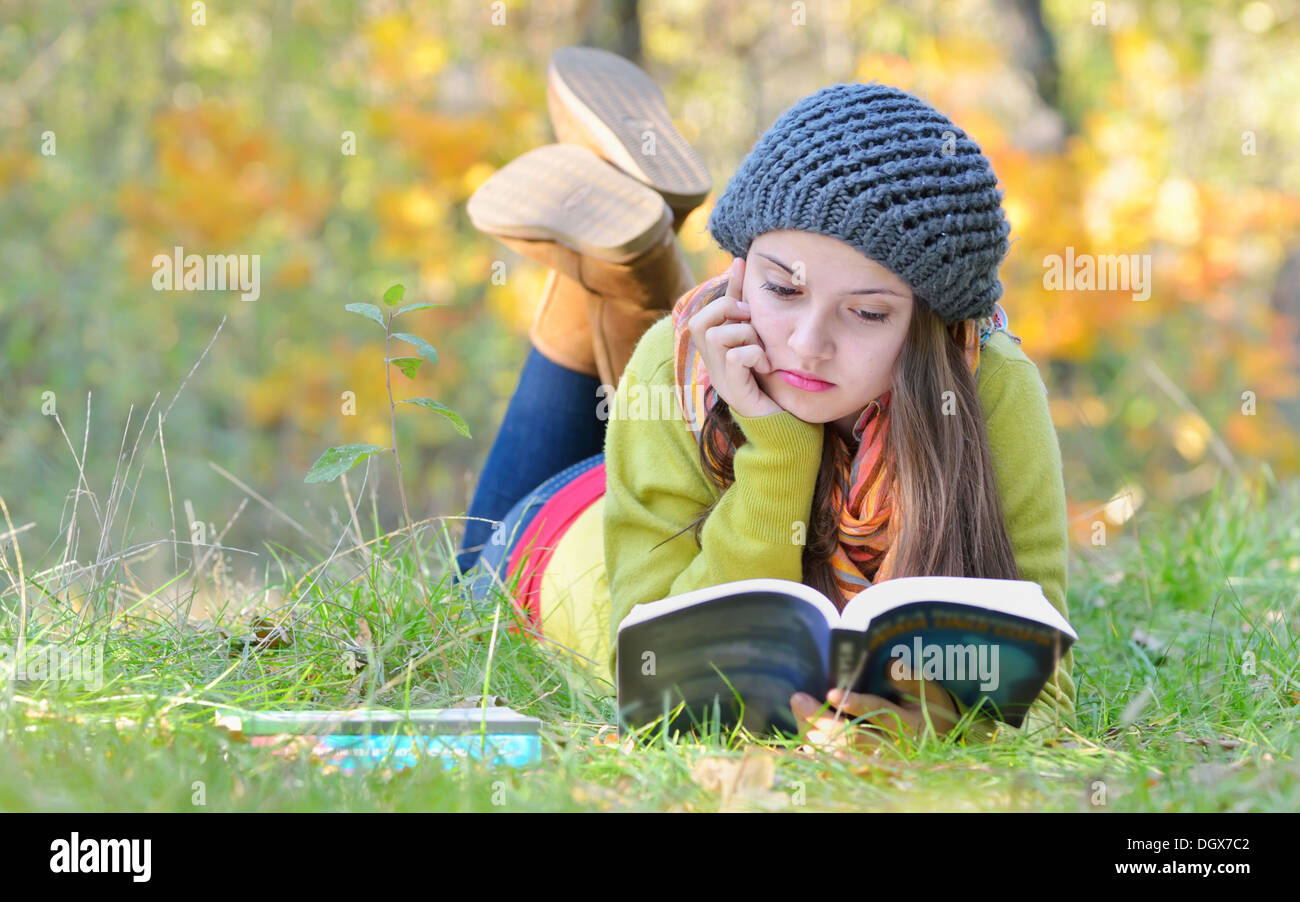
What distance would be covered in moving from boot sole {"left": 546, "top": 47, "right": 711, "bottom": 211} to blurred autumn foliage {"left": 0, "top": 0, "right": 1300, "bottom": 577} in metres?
3.49

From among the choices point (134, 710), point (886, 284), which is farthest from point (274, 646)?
point (886, 284)

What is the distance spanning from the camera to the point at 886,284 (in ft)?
6.44

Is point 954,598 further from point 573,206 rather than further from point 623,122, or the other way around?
point 623,122

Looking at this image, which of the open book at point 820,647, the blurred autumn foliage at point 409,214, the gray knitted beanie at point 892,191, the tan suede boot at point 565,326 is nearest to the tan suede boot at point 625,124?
the tan suede boot at point 565,326

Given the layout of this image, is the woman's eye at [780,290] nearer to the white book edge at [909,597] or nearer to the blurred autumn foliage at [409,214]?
the white book edge at [909,597]

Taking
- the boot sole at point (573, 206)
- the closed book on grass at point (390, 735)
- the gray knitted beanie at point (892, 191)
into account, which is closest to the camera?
the closed book on grass at point (390, 735)

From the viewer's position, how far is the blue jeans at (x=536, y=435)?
2990 millimetres

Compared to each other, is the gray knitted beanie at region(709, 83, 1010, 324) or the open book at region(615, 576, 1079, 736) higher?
the gray knitted beanie at region(709, 83, 1010, 324)

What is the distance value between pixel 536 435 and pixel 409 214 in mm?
4398

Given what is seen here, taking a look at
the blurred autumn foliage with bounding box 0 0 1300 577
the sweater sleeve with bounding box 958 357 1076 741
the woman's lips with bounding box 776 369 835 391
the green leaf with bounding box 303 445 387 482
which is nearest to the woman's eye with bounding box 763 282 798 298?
the woman's lips with bounding box 776 369 835 391

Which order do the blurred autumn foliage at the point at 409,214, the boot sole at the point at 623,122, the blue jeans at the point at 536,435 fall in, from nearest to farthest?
the boot sole at the point at 623,122
the blue jeans at the point at 536,435
the blurred autumn foliage at the point at 409,214

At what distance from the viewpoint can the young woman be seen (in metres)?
1.93

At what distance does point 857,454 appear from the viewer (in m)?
2.13

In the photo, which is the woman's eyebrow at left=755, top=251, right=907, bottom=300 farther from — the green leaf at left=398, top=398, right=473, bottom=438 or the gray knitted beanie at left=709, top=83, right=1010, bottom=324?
the green leaf at left=398, top=398, right=473, bottom=438
